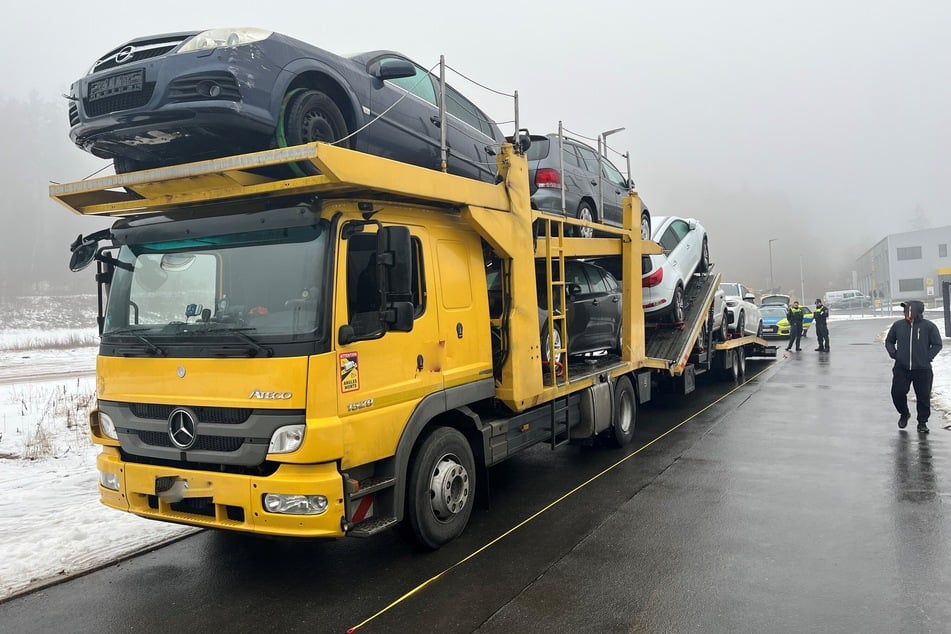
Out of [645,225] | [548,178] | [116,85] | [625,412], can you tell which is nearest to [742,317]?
[645,225]

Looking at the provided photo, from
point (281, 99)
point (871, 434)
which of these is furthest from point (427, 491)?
point (871, 434)

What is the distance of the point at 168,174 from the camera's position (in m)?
3.98

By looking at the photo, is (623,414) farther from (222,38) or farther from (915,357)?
(222,38)

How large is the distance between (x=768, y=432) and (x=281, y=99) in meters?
7.11

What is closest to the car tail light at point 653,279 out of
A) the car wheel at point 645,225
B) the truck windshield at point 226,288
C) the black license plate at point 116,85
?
the car wheel at point 645,225

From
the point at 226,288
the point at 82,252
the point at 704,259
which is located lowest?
the point at 226,288

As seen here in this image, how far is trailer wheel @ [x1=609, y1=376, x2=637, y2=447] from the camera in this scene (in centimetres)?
766

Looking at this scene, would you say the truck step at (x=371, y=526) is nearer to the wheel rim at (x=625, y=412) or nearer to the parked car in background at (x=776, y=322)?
the wheel rim at (x=625, y=412)

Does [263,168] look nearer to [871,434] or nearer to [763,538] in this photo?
[763,538]

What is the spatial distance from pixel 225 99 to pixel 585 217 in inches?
197

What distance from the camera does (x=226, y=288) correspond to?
13.1 feet

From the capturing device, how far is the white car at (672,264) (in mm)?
9812

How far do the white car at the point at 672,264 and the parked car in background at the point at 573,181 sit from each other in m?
1.07

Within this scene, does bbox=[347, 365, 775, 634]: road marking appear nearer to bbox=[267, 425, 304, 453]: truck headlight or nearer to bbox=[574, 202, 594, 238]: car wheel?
bbox=[267, 425, 304, 453]: truck headlight
